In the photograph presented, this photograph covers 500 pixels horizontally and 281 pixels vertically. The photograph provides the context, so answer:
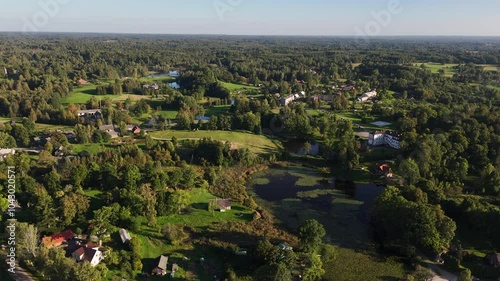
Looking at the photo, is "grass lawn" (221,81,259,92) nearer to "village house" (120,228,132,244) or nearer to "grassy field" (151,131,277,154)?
"grassy field" (151,131,277,154)

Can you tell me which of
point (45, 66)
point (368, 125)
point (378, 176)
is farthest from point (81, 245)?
point (45, 66)

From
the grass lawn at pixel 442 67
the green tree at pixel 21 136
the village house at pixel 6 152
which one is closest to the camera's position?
the village house at pixel 6 152

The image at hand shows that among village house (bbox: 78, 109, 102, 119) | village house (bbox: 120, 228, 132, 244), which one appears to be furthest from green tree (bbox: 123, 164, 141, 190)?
village house (bbox: 78, 109, 102, 119)

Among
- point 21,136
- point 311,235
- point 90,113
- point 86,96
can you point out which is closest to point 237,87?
point 86,96

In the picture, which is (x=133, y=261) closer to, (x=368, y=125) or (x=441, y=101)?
(x=368, y=125)

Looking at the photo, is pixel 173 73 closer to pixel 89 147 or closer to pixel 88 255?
pixel 89 147

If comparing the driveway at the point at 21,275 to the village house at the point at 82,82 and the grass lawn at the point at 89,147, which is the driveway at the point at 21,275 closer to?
the grass lawn at the point at 89,147

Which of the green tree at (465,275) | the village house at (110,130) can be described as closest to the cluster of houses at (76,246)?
the green tree at (465,275)
